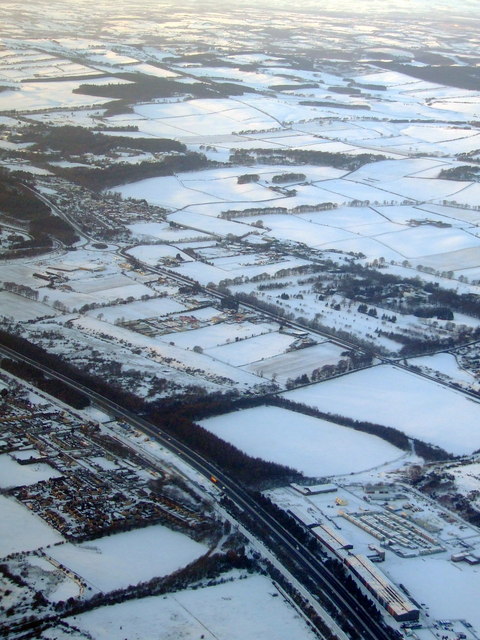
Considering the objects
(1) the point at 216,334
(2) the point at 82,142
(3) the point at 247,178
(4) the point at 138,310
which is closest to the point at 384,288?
(1) the point at 216,334

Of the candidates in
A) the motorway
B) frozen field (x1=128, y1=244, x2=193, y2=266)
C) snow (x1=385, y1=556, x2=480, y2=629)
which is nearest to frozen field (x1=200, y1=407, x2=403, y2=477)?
the motorway

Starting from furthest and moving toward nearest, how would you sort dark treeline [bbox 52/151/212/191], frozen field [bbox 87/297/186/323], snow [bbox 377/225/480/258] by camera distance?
dark treeline [bbox 52/151/212/191], snow [bbox 377/225/480/258], frozen field [bbox 87/297/186/323]

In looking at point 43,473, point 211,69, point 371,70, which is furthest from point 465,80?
point 43,473

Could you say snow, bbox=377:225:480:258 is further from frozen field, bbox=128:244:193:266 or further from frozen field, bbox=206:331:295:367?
frozen field, bbox=206:331:295:367

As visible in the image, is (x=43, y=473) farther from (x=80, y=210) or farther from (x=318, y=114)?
(x=318, y=114)

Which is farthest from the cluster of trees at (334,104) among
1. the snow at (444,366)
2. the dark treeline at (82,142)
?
the snow at (444,366)

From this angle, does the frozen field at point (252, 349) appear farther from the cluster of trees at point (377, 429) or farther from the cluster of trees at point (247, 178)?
the cluster of trees at point (247, 178)
